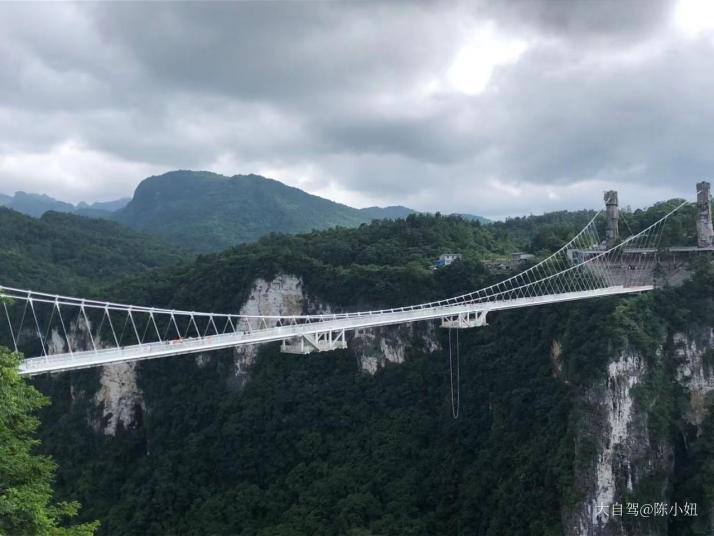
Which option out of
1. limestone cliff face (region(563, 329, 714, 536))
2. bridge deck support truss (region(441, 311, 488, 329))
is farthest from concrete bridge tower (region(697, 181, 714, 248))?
bridge deck support truss (region(441, 311, 488, 329))

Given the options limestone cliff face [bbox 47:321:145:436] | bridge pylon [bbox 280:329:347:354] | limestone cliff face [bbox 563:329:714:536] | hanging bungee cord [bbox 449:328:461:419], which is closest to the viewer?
bridge pylon [bbox 280:329:347:354]

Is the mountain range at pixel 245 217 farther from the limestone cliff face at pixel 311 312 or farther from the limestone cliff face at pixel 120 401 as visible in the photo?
the limestone cliff face at pixel 311 312

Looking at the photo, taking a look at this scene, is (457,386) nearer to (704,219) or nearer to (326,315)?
(326,315)

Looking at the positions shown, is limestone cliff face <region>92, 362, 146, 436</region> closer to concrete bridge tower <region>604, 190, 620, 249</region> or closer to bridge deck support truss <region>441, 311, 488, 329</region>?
bridge deck support truss <region>441, 311, 488, 329</region>

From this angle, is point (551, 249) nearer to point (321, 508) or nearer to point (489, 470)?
point (489, 470)

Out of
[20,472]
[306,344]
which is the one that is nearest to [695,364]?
[306,344]

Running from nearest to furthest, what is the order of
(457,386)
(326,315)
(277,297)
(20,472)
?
(20,472) < (326,315) < (457,386) < (277,297)
